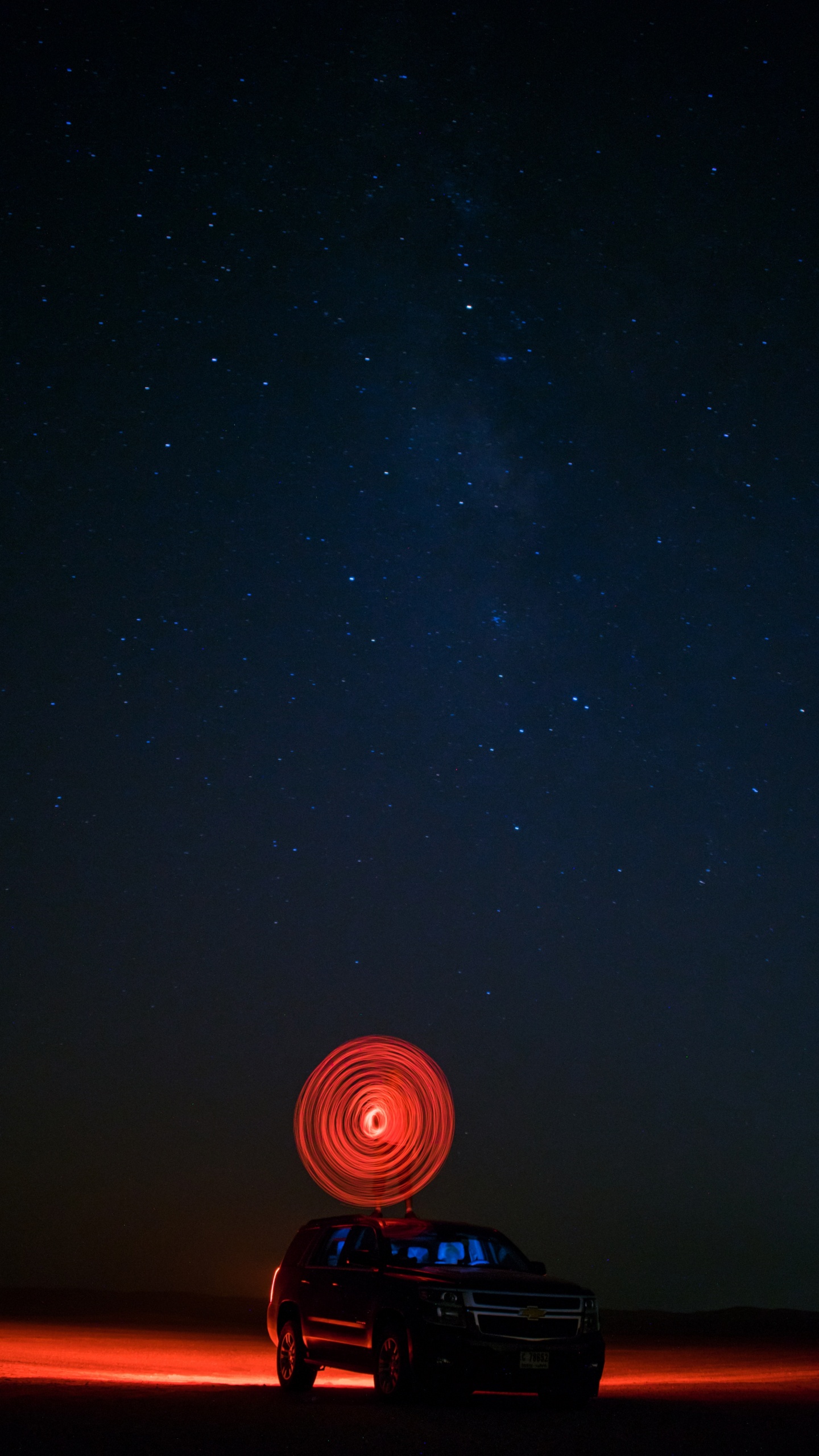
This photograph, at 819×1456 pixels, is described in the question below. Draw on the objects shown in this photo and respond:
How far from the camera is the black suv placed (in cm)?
1093

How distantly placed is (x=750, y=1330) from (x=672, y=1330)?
200 inches

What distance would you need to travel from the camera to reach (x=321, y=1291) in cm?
1256

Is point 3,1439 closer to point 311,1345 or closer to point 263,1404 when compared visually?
point 263,1404

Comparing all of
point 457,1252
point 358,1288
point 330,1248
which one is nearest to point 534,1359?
point 457,1252

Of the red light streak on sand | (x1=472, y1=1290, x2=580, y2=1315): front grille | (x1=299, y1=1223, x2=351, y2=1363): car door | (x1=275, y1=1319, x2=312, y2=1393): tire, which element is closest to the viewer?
(x1=472, y1=1290, x2=580, y2=1315): front grille

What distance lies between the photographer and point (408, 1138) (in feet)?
79.1

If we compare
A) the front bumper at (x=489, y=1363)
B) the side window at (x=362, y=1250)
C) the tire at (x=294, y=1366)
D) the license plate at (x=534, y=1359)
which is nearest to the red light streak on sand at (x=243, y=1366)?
the tire at (x=294, y=1366)

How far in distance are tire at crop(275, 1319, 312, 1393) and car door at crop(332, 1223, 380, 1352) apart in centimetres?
89

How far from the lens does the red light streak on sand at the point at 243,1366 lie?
46.0ft

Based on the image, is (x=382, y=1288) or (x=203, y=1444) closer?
(x=203, y=1444)

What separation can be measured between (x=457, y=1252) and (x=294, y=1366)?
206 centimetres

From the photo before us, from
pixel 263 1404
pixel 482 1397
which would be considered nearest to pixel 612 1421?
pixel 482 1397

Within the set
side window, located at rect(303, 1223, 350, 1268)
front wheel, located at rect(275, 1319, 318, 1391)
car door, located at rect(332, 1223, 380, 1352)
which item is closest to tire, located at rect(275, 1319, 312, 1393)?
front wheel, located at rect(275, 1319, 318, 1391)

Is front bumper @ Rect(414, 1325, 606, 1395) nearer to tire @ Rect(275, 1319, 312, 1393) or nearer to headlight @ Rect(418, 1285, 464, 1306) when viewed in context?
headlight @ Rect(418, 1285, 464, 1306)
